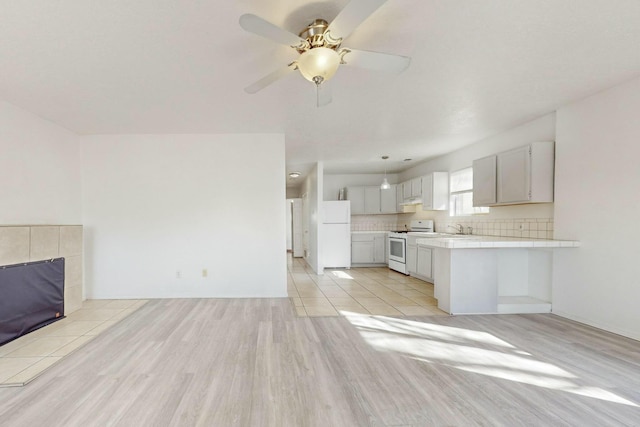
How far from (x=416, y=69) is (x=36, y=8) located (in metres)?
2.59

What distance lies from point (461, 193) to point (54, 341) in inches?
238

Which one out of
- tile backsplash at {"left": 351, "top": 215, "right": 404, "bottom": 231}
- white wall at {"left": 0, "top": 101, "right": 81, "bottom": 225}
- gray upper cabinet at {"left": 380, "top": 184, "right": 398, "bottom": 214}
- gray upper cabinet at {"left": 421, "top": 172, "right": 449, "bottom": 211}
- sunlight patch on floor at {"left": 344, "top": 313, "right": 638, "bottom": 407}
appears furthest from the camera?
tile backsplash at {"left": 351, "top": 215, "right": 404, "bottom": 231}

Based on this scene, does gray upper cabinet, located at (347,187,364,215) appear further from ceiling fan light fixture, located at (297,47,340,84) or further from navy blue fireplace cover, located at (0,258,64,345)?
ceiling fan light fixture, located at (297,47,340,84)

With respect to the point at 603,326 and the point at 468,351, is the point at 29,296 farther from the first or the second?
A: the point at 603,326

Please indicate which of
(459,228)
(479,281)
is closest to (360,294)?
(479,281)

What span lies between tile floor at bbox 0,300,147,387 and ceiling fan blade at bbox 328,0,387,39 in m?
3.17

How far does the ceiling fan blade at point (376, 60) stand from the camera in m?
1.84

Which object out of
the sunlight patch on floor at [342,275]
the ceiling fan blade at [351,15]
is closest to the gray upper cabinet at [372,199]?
the sunlight patch on floor at [342,275]

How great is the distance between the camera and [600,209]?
311 cm

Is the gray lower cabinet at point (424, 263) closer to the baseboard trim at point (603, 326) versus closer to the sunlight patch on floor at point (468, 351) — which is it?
the baseboard trim at point (603, 326)

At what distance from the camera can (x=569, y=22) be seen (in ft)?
6.32

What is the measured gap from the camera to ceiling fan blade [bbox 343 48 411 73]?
6.05ft

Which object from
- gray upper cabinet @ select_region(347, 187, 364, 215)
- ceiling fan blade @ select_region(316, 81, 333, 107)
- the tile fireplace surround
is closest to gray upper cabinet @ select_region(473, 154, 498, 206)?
ceiling fan blade @ select_region(316, 81, 333, 107)

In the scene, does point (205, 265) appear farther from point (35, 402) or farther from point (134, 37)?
point (134, 37)
